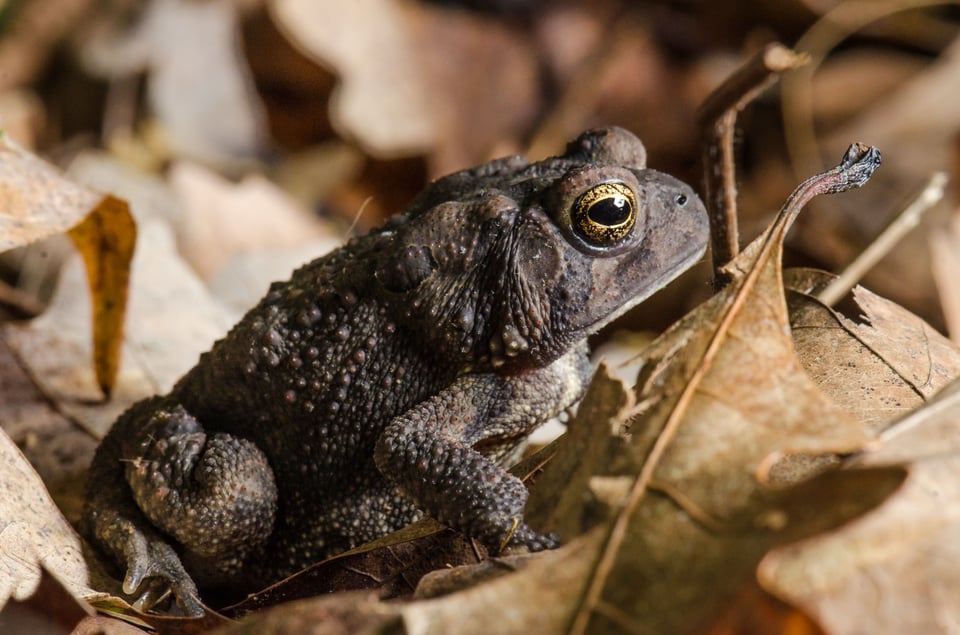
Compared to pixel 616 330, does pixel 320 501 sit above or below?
below

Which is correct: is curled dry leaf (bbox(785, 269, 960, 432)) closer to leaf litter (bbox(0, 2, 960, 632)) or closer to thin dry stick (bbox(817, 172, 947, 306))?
leaf litter (bbox(0, 2, 960, 632))

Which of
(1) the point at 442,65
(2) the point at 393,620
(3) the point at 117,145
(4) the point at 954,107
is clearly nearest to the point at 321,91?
(1) the point at 442,65

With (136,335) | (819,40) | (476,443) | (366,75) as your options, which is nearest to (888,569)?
(476,443)

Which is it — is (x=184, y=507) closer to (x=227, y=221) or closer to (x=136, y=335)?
(x=136, y=335)

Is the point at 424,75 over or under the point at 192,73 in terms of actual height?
over

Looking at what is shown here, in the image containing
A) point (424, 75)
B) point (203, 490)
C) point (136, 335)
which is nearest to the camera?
point (203, 490)

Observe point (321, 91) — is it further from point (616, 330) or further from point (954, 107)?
point (954, 107)

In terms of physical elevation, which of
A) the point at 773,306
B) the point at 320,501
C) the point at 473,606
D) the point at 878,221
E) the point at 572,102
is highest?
the point at 572,102
